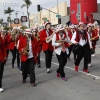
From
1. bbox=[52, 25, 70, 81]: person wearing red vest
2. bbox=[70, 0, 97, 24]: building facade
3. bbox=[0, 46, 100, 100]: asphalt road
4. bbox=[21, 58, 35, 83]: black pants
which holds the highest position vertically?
bbox=[70, 0, 97, 24]: building facade

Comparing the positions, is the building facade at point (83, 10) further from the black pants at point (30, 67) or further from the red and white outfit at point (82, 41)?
the black pants at point (30, 67)

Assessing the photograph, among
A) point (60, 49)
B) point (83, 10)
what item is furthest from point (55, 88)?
point (83, 10)

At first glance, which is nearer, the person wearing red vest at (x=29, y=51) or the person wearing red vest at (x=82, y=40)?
the person wearing red vest at (x=29, y=51)

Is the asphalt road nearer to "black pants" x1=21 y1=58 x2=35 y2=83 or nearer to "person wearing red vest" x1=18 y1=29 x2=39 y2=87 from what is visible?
"black pants" x1=21 y1=58 x2=35 y2=83

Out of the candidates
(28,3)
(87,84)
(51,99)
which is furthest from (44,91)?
(28,3)

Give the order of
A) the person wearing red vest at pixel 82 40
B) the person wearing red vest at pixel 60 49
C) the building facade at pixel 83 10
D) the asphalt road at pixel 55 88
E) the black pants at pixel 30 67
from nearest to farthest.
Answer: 1. the asphalt road at pixel 55 88
2. the black pants at pixel 30 67
3. the person wearing red vest at pixel 60 49
4. the person wearing red vest at pixel 82 40
5. the building facade at pixel 83 10

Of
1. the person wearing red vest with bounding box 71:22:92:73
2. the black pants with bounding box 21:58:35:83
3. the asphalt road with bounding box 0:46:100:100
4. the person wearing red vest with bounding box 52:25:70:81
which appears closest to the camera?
the asphalt road with bounding box 0:46:100:100

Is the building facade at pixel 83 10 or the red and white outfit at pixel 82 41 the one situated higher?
the building facade at pixel 83 10

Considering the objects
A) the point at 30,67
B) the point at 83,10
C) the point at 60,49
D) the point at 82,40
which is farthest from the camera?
the point at 83,10

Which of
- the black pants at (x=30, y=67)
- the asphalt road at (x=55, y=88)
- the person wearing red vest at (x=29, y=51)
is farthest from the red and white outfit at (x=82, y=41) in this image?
the black pants at (x=30, y=67)

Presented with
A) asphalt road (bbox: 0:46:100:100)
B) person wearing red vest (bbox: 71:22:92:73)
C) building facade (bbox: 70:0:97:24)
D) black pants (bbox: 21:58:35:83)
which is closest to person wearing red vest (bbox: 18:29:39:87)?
black pants (bbox: 21:58:35:83)

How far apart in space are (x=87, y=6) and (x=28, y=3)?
80.8 feet

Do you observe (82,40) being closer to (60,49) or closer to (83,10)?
(60,49)

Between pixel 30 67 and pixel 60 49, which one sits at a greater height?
pixel 60 49
